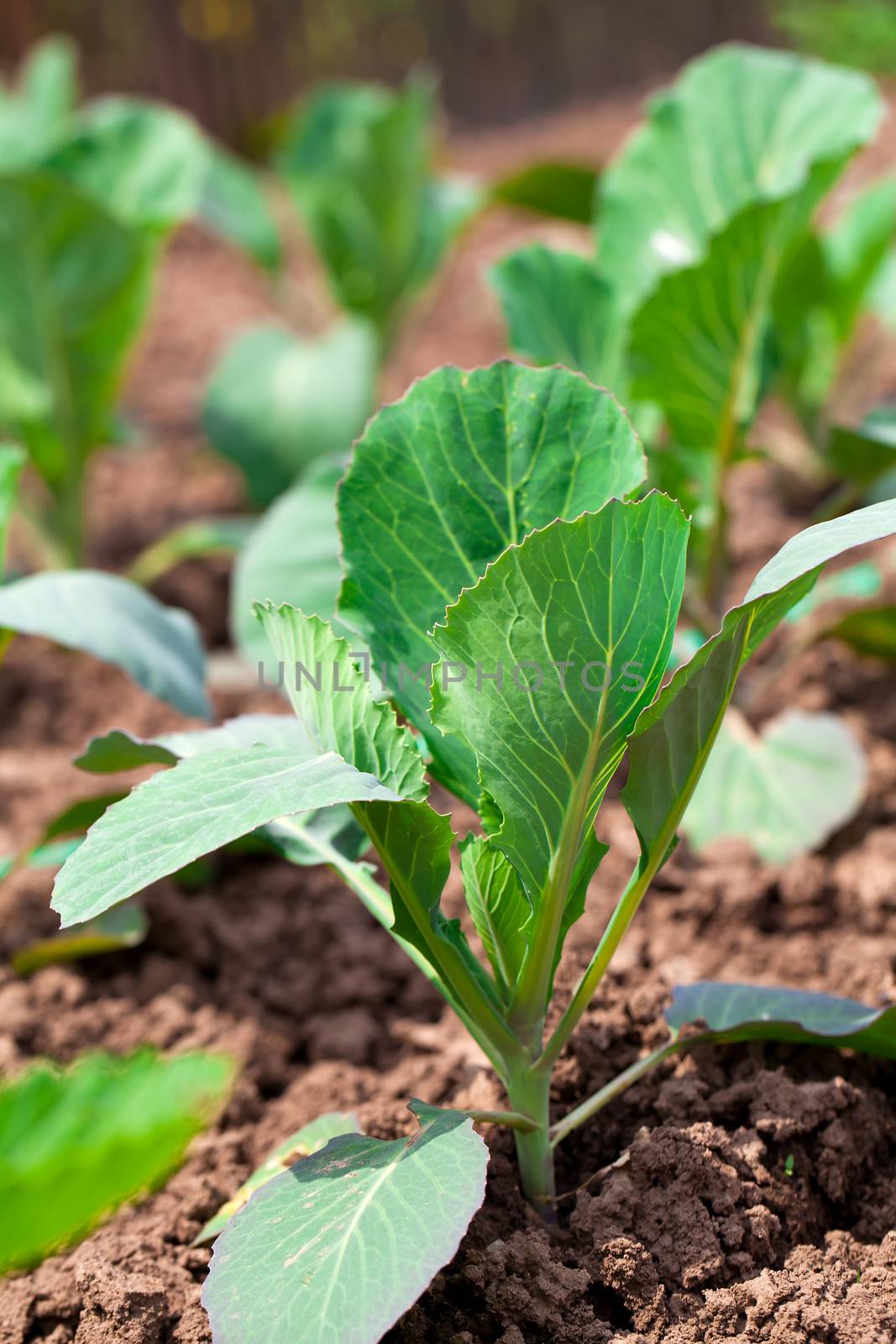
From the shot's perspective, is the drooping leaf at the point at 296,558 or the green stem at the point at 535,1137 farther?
the drooping leaf at the point at 296,558

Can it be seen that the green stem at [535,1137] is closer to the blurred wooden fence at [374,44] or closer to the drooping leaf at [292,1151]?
the drooping leaf at [292,1151]

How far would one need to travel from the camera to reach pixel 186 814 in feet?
2.74

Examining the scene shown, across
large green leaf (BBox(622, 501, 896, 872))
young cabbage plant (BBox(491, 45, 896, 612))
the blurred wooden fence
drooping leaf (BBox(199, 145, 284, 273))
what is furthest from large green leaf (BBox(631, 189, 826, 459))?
the blurred wooden fence

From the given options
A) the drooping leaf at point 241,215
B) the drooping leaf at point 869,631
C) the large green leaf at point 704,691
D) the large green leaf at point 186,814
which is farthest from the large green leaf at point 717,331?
the drooping leaf at point 241,215

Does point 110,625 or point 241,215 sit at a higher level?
point 241,215

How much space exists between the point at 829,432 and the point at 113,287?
4.13ft

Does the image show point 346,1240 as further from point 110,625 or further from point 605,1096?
point 110,625

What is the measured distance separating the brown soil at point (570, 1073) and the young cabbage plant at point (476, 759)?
0.23 feet

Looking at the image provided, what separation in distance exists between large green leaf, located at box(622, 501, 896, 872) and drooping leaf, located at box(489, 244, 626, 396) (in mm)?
961

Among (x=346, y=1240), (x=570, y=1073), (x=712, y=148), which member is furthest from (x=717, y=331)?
(x=346, y=1240)

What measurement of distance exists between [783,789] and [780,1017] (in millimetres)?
636

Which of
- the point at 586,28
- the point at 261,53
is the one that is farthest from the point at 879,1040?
the point at 586,28

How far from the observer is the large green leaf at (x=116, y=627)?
1.24 metres

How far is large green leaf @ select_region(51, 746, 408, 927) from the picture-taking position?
788 mm
